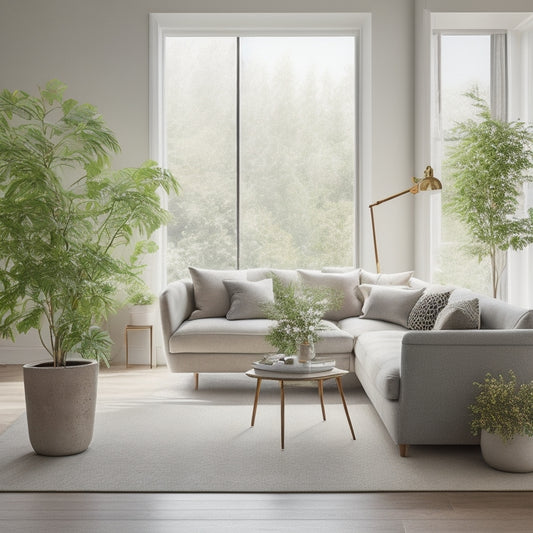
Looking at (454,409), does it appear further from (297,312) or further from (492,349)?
(297,312)

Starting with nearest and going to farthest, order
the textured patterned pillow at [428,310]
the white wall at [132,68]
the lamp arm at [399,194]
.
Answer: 1. the textured patterned pillow at [428,310]
2. the lamp arm at [399,194]
3. the white wall at [132,68]

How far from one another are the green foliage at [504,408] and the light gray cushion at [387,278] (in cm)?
237

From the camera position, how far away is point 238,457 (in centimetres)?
357

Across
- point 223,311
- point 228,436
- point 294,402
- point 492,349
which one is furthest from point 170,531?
point 223,311

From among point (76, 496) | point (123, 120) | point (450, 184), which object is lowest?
point (76, 496)

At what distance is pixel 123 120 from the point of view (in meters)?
6.46

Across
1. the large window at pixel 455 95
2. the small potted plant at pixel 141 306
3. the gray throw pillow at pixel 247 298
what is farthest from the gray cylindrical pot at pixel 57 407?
the large window at pixel 455 95

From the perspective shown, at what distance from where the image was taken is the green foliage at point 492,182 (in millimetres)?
6211

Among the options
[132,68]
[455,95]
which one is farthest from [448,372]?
[132,68]

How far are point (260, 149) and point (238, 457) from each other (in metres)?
3.86

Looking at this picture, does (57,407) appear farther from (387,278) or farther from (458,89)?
(458,89)

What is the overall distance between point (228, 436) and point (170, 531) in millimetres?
1339

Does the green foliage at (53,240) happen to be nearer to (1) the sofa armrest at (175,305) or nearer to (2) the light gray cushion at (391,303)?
(1) the sofa armrest at (175,305)

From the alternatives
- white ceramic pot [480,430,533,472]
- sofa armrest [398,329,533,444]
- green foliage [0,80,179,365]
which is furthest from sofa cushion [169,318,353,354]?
white ceramic pot [480,430,533,472]
